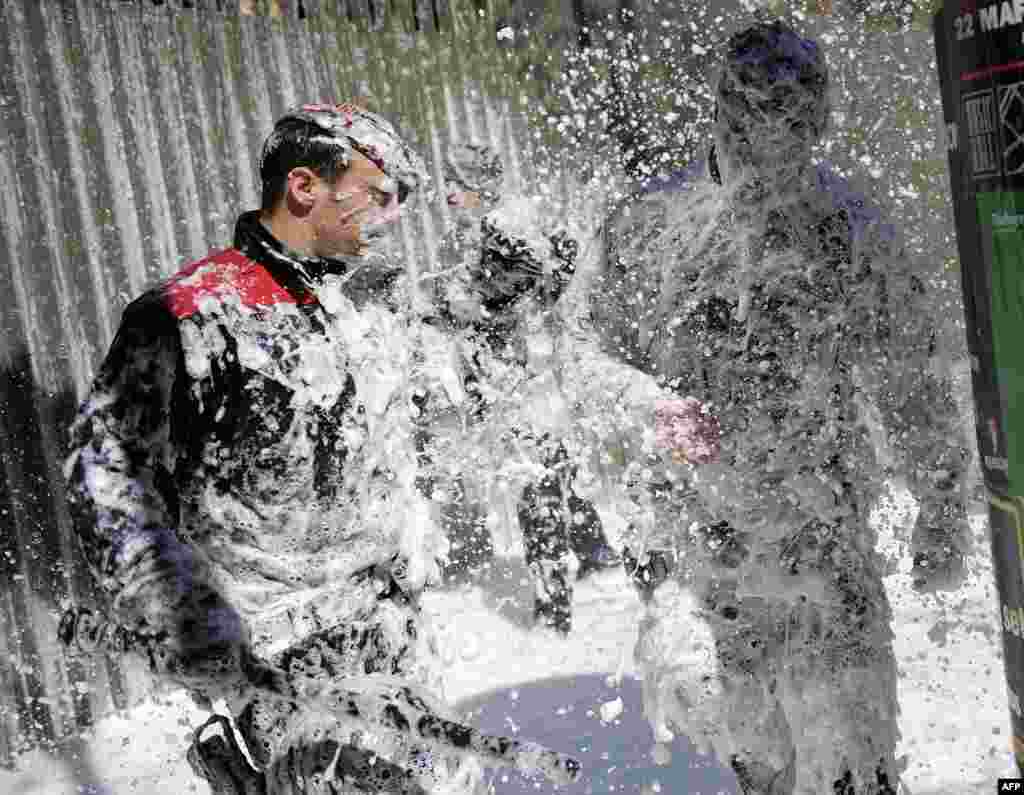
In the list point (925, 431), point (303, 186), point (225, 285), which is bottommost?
point (925, 431)

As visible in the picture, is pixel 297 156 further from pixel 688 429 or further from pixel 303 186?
pixel 688 429

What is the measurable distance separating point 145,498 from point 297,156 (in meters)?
0.57

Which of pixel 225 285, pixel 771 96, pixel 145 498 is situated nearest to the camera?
pixel 145 498

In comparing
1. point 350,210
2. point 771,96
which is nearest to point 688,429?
point 771,96

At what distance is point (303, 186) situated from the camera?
1.82 meters

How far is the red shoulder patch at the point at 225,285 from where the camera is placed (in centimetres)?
171

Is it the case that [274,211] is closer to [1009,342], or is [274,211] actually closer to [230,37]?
[1009,342]

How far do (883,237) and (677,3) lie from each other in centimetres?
417

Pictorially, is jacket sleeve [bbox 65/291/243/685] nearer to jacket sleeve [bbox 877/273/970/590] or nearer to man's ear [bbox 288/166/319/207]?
man's ear [bbox 288/166/319/207]

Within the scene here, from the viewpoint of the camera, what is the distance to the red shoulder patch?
1.71 metres

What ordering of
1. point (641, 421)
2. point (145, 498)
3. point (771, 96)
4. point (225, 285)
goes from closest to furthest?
point (145, 498)
point (225, 285)
point (771, 96)
point (641, 421)

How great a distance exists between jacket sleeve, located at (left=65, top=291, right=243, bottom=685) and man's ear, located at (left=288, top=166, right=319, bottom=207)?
0.27 m

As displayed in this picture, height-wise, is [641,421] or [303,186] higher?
[303,186]

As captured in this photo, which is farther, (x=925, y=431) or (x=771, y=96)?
(x=925, y=431)
